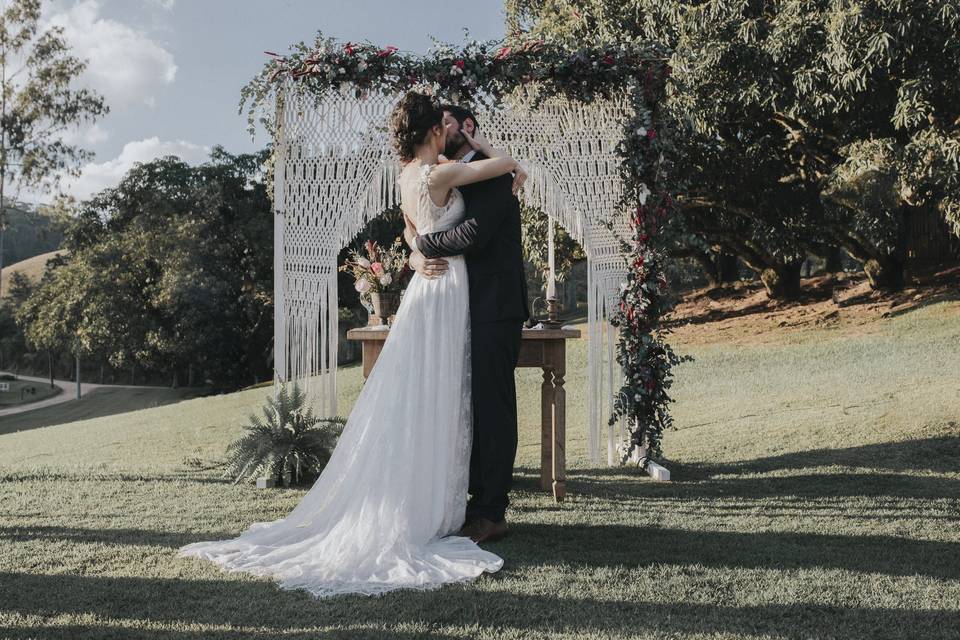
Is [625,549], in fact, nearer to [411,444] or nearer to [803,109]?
[411,444]

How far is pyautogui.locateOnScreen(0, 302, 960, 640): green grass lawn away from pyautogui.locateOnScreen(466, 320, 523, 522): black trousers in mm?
199

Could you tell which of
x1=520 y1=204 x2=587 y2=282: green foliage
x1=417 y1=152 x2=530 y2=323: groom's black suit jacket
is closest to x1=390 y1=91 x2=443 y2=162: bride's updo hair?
x1=417 y1=152 x2=530 y2=323: groom's black suit jacket

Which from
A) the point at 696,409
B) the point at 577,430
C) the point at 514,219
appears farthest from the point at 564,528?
the point at 696,409

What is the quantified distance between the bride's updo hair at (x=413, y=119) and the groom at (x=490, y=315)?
0.09 m

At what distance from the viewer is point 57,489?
15.8ft

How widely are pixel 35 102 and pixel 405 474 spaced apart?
21.7m

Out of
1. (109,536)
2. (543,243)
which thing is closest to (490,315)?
(109,536)

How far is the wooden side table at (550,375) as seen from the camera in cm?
448

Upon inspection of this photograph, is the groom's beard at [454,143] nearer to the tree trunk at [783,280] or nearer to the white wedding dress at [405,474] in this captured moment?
the white wedding dress at [405,474]

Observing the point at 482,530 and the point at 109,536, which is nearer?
the point at 482,530

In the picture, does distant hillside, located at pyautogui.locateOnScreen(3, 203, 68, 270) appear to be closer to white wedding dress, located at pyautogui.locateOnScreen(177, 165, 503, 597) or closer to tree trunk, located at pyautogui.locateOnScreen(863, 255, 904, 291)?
tree trunk, located at pyautogui.locateOnScreen(863, 255, 904, 291)

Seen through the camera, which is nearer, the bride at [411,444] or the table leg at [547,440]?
the bride at [411,444]

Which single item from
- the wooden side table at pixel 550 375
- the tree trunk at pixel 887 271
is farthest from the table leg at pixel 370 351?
the tree trunk at pixel 887 271

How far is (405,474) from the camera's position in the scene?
3.39 metres
